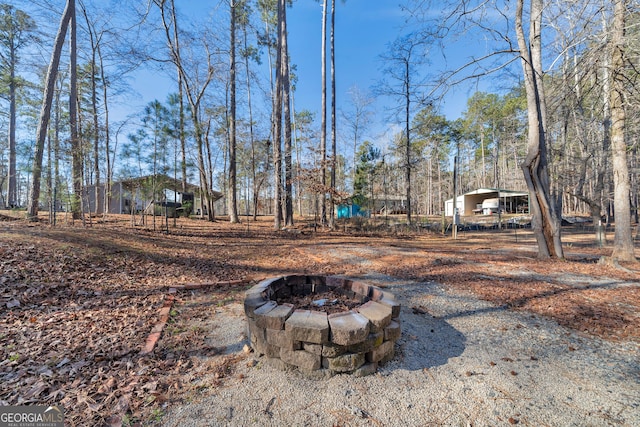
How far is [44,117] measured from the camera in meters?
7.75

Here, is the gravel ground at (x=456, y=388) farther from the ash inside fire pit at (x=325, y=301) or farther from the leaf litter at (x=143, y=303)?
the ash inside fire pit at (x=325, y=301)

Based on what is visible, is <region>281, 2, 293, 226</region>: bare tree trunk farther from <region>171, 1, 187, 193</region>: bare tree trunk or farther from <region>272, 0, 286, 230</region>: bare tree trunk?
<region>171, 1, 187, 193</region>: bare tree trunk

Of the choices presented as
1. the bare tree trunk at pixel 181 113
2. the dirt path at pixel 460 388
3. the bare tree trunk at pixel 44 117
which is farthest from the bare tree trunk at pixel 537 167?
the bare tree trunk at pixel 44 117

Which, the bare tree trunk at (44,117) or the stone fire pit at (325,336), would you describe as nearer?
the stone fire pit at (325,336)

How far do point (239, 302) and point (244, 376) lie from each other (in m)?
1.70

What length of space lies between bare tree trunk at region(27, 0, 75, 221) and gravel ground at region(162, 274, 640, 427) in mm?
9337

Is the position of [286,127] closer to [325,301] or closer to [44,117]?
[44,117]

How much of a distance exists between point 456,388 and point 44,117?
1251 centimetres

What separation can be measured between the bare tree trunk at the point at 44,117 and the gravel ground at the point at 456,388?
30.6 ft

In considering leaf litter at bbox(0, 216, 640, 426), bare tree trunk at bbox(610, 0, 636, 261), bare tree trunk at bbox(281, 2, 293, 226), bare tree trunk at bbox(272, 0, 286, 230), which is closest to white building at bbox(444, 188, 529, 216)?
bare tree trunk at bbox(610, 0, 636, 261)

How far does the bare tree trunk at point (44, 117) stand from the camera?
7.28 metres

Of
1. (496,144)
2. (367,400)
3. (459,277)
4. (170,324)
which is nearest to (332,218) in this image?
(459,277)

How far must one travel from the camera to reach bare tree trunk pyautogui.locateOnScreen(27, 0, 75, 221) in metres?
7.28

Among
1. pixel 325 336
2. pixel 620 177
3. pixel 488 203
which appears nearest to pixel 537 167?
pixel 620 177
